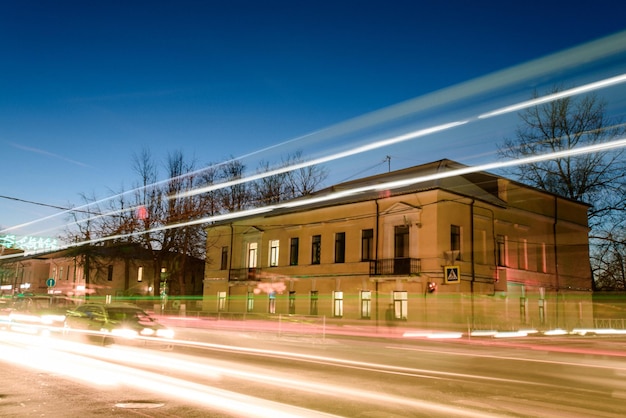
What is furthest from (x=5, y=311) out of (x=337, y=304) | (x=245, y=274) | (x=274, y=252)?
(x=274, y=252)

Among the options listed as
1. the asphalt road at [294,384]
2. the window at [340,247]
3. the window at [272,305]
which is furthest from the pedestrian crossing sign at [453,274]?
the window at [272,305]

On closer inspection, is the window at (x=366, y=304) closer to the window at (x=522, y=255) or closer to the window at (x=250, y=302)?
the window at (x=522, y=255)

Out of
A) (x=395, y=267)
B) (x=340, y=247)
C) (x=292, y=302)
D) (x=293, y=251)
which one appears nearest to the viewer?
(x=395, y=267)

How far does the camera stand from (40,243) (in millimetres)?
57375

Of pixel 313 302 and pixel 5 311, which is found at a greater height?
pixel 313 302

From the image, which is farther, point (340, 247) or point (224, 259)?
point (224, 259)

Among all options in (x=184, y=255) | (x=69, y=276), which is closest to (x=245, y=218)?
(x=184, y=255)

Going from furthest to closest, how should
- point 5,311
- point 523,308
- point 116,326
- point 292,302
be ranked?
point 292,302, point 523,308, point 5,311, point 116,326

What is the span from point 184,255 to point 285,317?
2026 cm

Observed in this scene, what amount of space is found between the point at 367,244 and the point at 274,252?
1011 cm

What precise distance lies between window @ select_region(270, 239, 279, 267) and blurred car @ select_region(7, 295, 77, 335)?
19.2 meters

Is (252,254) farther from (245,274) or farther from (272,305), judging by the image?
(272,305)

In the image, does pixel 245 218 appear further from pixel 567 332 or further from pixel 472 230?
pixel 567 332

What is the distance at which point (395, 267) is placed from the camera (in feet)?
113
